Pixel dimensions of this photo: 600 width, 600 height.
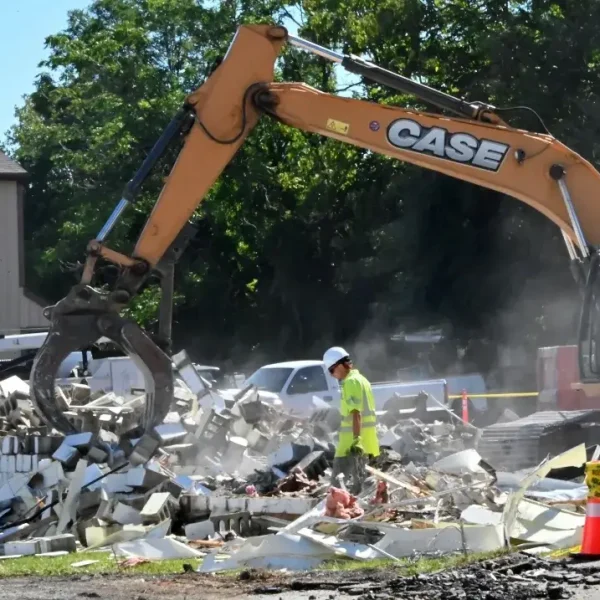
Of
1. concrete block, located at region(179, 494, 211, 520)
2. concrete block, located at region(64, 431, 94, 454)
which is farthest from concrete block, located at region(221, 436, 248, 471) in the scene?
concrete block, located at region(179, 494, 211, 520)

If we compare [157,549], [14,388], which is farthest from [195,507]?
[14,388]

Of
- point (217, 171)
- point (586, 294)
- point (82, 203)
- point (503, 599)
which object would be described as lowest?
point (503, 599)

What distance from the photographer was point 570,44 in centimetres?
3575

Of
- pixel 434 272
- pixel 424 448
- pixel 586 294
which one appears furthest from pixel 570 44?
pixel 586 294

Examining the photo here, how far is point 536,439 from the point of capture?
17.5 meters

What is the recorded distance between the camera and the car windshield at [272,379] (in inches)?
1038

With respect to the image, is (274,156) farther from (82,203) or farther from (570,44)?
(570,44)

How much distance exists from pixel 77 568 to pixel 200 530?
160 cm

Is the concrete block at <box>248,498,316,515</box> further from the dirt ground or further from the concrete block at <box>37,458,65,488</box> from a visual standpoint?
the concrete block at <box>37,458,65,488</box>

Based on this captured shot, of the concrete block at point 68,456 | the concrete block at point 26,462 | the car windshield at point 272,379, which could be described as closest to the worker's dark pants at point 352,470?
the concrete block at point 68,456

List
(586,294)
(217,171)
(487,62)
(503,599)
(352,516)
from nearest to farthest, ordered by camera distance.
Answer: (503,599), (352,516), (586,294), (217,171), (487,62)

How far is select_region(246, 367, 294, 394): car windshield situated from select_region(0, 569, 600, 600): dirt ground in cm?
1532

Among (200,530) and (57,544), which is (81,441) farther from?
(200,530)

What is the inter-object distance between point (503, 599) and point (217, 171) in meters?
8.46
